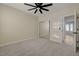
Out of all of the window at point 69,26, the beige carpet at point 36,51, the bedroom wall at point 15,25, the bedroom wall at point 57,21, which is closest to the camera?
the beige carpet at point 36,51

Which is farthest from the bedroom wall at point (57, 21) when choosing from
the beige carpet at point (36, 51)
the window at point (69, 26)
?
the window at point (69, 26)

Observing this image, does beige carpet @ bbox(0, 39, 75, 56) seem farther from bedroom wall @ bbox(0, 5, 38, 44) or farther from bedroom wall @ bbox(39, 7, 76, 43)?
bedroom wall @ bbox(39, 7, 76, 43)

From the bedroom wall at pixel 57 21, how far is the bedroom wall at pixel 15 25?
1.60 metres

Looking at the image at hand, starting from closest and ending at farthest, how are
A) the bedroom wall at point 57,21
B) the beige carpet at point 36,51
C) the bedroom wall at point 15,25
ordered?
the beige carpet at point 36,51
the bedroom wall at point 15,25
the bedroom wall at point 57,21

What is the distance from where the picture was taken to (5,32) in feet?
12.6

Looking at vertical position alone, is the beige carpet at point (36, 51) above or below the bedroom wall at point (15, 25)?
below

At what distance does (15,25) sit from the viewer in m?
4.36

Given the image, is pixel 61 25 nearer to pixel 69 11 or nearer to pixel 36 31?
pixel 69 11

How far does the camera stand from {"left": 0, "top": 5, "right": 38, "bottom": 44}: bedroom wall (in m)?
3.74

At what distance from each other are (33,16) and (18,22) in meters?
1.71

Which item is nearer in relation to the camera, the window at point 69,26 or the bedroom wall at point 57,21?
the bedroom wall at point 57,21

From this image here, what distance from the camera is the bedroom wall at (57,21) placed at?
4088 millimetres

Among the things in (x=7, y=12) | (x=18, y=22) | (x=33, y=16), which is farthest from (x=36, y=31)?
(x=7, y=12)

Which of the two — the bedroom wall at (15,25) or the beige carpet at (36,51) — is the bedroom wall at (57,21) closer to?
the beige carpet at (36,51)
